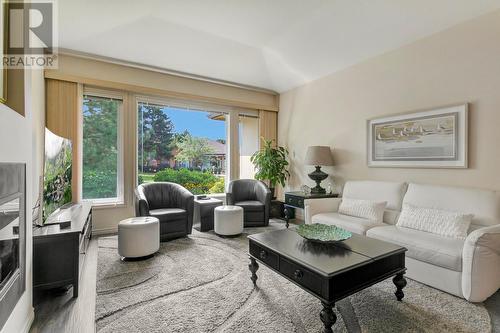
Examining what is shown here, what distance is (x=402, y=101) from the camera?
11.2 feet

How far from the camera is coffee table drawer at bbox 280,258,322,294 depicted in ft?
5.46

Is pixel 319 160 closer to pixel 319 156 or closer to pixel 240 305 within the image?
pixel 319 156

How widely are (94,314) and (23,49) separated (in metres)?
1.99

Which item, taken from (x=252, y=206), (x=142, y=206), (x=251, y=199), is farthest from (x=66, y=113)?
(x=251, y=199)

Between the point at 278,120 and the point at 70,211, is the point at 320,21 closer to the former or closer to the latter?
the point at 278,120

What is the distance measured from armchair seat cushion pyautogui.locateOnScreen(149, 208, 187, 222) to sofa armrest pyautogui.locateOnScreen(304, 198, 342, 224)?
5.92ft

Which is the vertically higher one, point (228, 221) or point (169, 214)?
point (169, 214)

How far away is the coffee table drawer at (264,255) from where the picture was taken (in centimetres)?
205

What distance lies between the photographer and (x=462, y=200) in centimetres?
259

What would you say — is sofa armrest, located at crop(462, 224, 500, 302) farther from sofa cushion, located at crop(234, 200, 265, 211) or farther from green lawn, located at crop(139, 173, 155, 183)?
green lawn, located at crop(139, 173, 155, 183)

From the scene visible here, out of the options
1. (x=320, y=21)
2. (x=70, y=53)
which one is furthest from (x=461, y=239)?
(x=70, y=53)

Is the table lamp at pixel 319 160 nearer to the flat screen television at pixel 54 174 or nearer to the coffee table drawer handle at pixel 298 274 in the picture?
the coffee table drawer handle at pixel 298 274

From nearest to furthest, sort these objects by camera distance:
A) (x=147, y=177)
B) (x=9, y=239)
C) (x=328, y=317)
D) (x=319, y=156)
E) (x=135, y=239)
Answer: (x=9, y=239) → (x=328, y=317) → (x=135, y=239) → (x=319, y=156) → (x=147, y=177)

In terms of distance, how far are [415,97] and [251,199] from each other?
3071 mm
